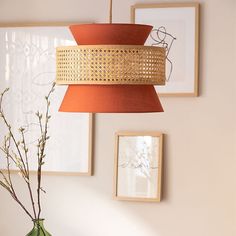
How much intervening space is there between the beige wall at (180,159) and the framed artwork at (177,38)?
5 cm

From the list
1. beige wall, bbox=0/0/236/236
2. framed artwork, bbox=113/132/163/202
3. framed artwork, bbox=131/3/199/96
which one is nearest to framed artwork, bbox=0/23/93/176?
beige wall, bbox=0/0/236/236

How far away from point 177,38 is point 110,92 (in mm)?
1692

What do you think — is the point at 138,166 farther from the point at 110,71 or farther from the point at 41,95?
the point at 110,71

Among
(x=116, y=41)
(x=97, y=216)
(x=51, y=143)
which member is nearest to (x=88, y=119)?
(x=51, y=143)

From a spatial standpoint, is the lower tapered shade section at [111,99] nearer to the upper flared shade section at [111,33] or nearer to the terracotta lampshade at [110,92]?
the terracotta lampshade at [110,92]

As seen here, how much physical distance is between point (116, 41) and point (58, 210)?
1974 mm

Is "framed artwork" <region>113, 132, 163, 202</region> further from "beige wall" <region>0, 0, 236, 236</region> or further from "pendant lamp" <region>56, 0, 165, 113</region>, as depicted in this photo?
"pendant lamp" <region>56, 0, 165, 113</region>

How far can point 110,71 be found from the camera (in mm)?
2141

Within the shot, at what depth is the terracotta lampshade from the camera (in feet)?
6.91

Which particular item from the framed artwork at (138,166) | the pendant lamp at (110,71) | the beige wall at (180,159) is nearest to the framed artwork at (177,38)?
the beige wall at (180,159)

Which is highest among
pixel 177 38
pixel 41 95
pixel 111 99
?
pixel 177 38

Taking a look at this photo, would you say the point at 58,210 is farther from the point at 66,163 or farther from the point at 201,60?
the point at 201,60

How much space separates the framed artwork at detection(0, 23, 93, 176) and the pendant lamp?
1681mm

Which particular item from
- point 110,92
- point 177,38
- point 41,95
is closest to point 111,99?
point 110,92
